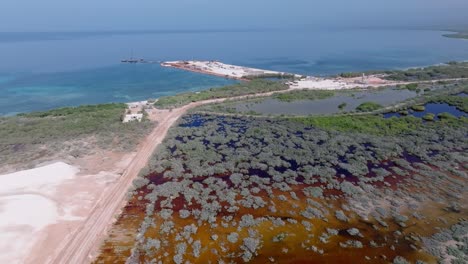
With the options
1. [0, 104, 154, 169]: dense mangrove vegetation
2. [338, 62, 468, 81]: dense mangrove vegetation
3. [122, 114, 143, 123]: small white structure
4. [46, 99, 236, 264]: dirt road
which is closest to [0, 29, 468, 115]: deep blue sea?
[0, 104, 154, 169]: dense mangrove vegetation

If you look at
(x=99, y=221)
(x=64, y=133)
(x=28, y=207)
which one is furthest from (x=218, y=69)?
(x=99, y=221)

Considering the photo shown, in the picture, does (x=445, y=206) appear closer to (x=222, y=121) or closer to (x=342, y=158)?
(x=342, y=158)

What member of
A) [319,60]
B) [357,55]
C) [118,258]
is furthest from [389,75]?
[118,258]

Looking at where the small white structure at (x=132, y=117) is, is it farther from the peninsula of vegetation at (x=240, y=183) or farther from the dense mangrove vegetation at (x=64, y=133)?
the dense mangrove vegetation at (x=64, y=133)

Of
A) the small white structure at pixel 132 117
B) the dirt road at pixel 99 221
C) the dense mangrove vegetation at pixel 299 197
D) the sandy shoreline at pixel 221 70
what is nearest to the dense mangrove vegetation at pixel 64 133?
the small white structure at pixel 132 117

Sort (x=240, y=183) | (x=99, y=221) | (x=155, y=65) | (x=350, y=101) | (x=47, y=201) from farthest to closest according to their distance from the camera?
(x=155, y=65)
(x=350, y=101)
(x=240, y=183)
(x=47, y=201)
(x=99, y=221)

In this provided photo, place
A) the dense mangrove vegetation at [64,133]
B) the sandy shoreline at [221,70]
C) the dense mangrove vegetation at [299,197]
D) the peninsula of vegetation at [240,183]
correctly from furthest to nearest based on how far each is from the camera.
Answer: the sandy shoreline at [221,70] < the dense mangrove vegetation at [64,133] < the peninsula of vegetation at [240,183] < the dense mangrove vegetation at [299,197]

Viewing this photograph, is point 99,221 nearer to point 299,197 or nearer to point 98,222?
point 98,222
